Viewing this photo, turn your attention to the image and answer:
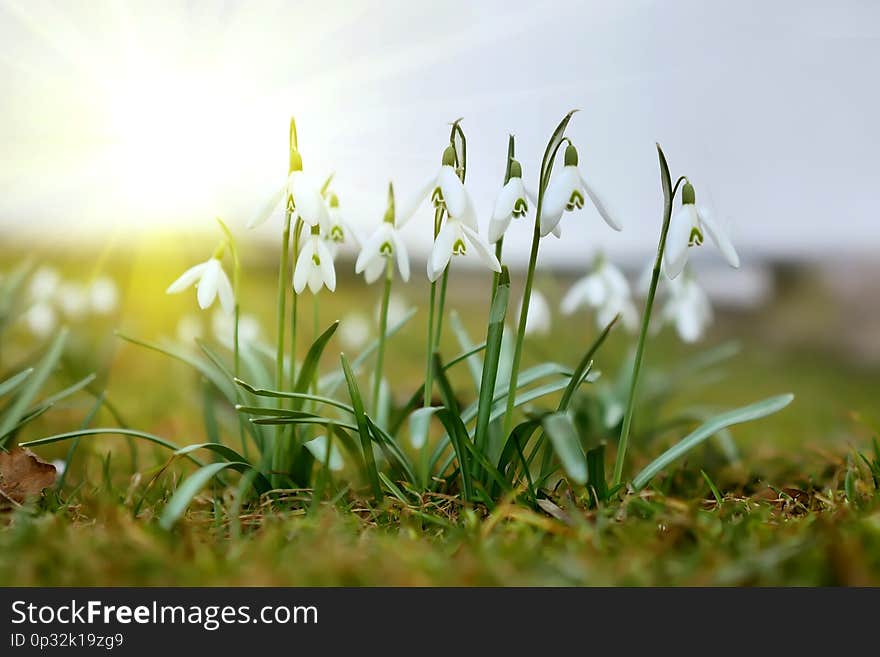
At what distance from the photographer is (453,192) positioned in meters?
1.24

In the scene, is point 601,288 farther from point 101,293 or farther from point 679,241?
point 101,293

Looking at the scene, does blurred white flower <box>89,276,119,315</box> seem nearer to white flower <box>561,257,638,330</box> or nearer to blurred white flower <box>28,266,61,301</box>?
blurred white flower <box>28,266,61,301</box>

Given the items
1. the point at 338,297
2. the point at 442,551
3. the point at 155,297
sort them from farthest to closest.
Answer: the point at 338,297 → the point at 155,297 → the point at 442,551

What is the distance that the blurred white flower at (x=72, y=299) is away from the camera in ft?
10.9

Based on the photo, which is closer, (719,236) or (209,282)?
(719,236)

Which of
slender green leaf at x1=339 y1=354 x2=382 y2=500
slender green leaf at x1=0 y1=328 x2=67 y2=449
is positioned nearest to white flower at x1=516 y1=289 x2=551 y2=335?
slender green leaf at x1=339 y1=354 x2=382 y2=500

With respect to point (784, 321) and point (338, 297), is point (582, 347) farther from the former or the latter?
point (784, 321)

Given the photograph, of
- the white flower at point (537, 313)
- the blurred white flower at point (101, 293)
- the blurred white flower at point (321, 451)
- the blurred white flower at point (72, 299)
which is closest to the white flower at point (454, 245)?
the blurred white flower at point (321, 451)

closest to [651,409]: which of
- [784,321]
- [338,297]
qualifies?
[338,297]

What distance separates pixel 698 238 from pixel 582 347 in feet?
8.80

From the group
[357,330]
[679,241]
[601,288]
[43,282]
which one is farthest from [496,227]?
[357,330]

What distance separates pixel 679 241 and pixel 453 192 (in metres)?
0.39

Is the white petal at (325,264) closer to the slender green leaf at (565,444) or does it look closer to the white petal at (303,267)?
the white petal at (303,267)
